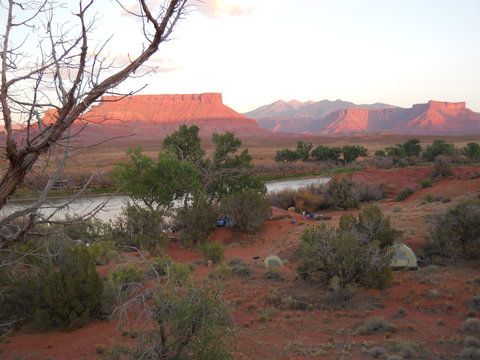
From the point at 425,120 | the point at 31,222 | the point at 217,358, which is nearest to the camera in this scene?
the point at 31,222

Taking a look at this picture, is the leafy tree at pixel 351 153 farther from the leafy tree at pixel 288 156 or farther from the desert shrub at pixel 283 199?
the desert shrub at pixel 283 199

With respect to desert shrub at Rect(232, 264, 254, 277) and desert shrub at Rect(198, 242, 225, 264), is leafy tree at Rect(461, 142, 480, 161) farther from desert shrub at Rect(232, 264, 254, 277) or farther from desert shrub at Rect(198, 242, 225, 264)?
desert shrub at Rect(232, 264, 254, 277)

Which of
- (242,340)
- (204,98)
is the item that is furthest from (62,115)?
(204,98)

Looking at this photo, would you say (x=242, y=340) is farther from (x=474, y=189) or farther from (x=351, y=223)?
(x=474, y=189)

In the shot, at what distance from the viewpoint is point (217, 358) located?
5703 millimetres

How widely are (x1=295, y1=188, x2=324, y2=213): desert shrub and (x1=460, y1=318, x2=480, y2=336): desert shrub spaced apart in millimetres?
17792

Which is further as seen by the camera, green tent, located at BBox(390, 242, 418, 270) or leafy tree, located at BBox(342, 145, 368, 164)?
leafy tree, located at BBox(342, 145, 368, 164)

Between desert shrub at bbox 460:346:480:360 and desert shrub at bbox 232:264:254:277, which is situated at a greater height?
desert shrub at bbox 460:346:480:360

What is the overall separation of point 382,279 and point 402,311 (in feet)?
5.07

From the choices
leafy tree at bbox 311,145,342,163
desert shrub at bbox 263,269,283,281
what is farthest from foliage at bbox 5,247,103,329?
leafy tree at bbox 311,145,342,163

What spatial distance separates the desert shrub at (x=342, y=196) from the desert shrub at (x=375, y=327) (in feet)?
61.2

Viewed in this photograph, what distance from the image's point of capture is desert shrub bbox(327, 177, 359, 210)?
87.4 feet

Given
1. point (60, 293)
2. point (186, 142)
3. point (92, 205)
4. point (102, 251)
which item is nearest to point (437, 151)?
point (186, 142)

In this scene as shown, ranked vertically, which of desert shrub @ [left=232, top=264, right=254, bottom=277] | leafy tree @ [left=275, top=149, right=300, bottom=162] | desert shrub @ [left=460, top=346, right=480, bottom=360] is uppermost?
leafy tree @ [left=275, top=149, right=300, bottom=162]
